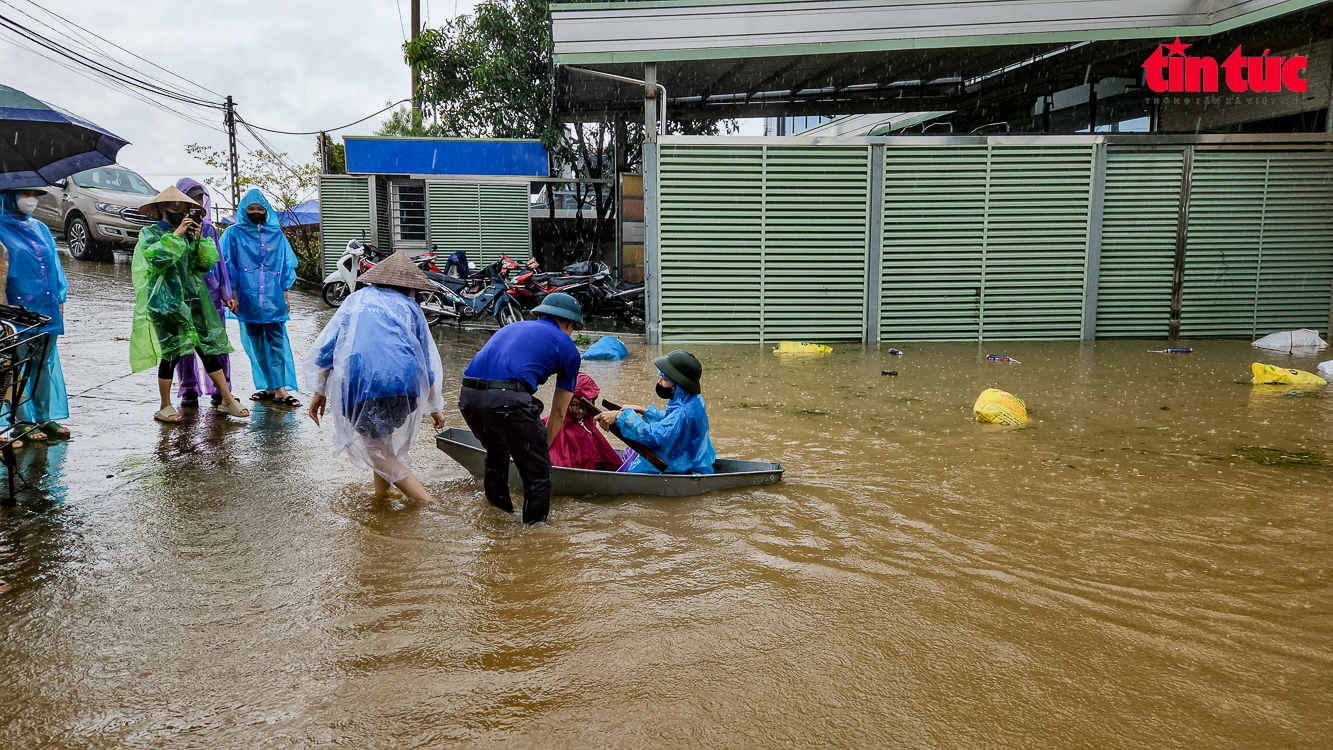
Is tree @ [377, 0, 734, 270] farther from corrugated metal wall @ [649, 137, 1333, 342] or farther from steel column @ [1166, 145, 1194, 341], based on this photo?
steel column @ [1166, 145, 1194, 341]

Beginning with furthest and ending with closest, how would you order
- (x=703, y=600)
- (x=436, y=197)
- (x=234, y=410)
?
(x=436, y=197) → (x=234, y=410) → (x=703, y=600)

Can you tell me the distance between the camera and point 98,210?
15.8 metres

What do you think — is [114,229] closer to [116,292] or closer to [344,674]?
[116,292]

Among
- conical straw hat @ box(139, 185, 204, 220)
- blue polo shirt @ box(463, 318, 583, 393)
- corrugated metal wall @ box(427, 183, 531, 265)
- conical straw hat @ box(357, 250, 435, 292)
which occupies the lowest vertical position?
blue polo shirt @ box(463, 318, 583, 393)

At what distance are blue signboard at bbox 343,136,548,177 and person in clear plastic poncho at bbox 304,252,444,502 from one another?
13.5 m

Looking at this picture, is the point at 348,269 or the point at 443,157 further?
the point at 443,157

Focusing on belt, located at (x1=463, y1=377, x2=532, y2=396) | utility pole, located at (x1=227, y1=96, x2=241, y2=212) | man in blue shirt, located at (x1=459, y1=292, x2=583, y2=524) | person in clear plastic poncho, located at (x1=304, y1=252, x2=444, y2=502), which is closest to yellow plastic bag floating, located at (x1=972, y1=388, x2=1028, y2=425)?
man in blue shirt, located at (x1=459, y1=292, x2=583, y2=524)

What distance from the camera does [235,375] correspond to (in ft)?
28.8

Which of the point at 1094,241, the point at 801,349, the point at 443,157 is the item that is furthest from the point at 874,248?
the point at 443,157

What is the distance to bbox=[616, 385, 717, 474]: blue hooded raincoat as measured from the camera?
472 cm

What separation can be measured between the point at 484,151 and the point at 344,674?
625 inches

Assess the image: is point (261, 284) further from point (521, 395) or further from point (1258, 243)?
point (1258, 243)

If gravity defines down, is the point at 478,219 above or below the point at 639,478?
above

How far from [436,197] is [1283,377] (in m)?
14.7
